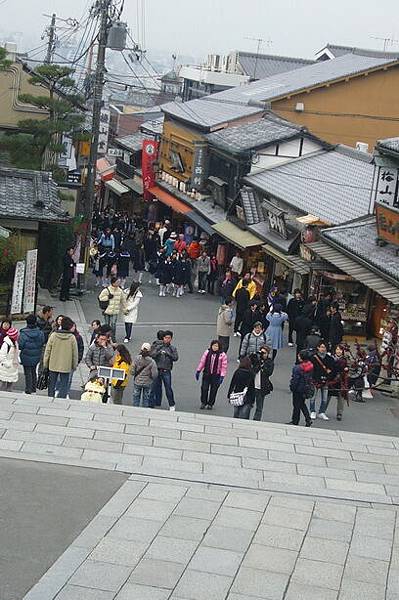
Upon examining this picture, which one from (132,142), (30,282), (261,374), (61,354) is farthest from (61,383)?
(132,142)

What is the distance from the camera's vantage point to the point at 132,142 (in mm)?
57281

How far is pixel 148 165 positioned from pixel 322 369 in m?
32.2

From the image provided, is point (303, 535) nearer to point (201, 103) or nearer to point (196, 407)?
point (196, 407)

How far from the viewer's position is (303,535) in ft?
34.5

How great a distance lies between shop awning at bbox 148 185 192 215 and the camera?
42.1 m

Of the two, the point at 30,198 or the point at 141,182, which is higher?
the point at 30,198

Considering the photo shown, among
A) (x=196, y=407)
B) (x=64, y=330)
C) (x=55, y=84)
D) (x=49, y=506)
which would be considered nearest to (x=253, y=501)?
(x=49, y=506)

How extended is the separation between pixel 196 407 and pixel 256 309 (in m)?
5.37

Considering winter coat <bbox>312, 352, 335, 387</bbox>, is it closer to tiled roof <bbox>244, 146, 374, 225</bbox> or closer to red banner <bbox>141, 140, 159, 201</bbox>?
tiled roof <bbox>244, 146, 374, 225</bbox>

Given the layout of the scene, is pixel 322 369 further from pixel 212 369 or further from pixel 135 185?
pixel 135 185

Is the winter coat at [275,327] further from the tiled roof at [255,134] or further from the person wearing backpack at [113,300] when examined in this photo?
the tiled roof at [255,134]

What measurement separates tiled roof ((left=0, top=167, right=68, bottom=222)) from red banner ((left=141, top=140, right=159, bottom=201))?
2060cm

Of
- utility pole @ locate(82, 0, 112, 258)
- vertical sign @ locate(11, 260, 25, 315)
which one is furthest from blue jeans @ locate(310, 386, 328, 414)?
utility pole @ locate(82, 0, 112, 258)

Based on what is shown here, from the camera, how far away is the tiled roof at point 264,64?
72.3m
